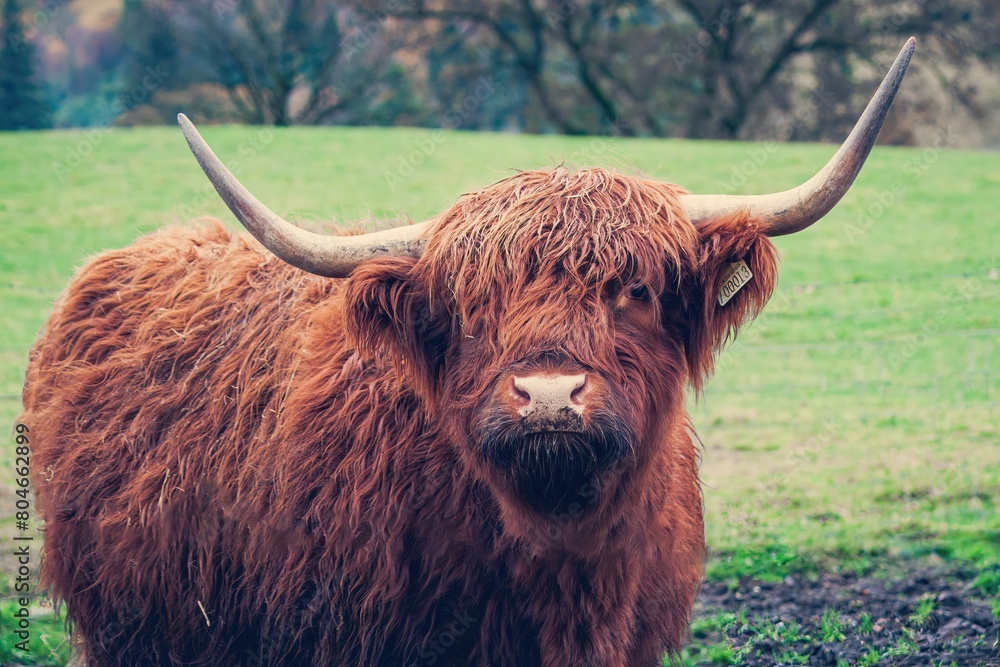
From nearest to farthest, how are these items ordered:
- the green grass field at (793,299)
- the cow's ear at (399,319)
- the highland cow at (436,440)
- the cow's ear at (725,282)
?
the highland cow at (436,440), the cow's ear at (725,282), the cow's ear at (399,319), the green grass field at (793,299)

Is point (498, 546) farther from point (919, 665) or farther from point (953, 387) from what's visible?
point (953, 387)

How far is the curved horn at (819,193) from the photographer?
113 inches

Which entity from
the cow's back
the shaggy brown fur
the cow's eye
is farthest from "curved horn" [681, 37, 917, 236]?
the cow's back

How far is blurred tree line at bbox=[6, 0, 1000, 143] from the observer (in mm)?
28906

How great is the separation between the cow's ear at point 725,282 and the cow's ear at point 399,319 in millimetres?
802

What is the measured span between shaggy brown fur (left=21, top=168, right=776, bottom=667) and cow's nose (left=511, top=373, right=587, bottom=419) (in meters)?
0.06

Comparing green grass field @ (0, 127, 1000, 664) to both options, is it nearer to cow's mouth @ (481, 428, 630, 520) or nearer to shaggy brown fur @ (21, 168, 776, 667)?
shaggy brown fur @ (21, 168, 776, 667)

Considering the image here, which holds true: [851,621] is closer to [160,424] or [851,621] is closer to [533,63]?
[160,424]

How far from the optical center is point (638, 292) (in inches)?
117

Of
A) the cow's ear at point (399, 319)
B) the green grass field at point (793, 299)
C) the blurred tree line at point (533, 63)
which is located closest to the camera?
the cow's ear at point (399, 319)

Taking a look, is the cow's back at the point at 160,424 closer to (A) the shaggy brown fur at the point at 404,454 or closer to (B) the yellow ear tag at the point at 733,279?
(A) the shaggy brown fur at the point at 404,454

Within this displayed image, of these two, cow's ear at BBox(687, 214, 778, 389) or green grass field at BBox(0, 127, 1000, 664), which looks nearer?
cow's ear at BBox(687, 214, 778, 389)

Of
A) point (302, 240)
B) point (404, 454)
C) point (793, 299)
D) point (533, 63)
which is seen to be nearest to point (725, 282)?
point (404, 454)

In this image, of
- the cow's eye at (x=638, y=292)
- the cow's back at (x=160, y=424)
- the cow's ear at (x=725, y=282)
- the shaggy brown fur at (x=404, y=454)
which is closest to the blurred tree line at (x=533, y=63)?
the cow's back at (x=160, y=424)
